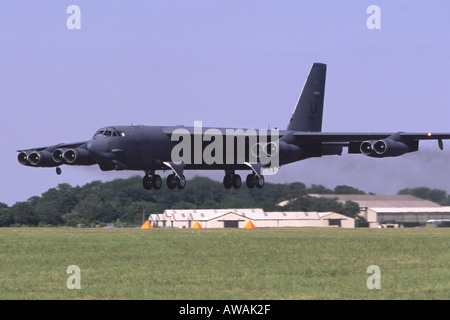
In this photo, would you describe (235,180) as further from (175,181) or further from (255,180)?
(175,181)

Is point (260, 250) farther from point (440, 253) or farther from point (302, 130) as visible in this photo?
point (302, 130)

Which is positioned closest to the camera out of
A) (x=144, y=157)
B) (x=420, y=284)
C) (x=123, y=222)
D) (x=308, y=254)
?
(x=420, y=284)

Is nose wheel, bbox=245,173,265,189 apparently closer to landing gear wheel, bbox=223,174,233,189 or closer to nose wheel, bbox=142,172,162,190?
landing gear wheel, bbox=223,174,233,189

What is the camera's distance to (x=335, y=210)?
94.4 m

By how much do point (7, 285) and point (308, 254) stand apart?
52.4 feet

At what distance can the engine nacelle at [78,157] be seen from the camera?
53.2m

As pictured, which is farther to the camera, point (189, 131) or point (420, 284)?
point (189, 131)

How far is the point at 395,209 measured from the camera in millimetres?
101250

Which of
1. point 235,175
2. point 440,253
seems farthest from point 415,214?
point 440,253

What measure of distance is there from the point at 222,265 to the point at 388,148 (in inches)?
741

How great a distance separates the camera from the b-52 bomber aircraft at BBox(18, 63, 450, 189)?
51.2 metres

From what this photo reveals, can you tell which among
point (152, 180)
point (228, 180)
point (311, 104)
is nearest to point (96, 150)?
point (152, 180)

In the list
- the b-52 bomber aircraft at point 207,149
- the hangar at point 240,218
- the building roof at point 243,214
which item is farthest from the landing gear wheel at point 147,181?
the building roof at point 243,214

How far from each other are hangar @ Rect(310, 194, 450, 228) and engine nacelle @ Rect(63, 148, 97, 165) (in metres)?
45.4
